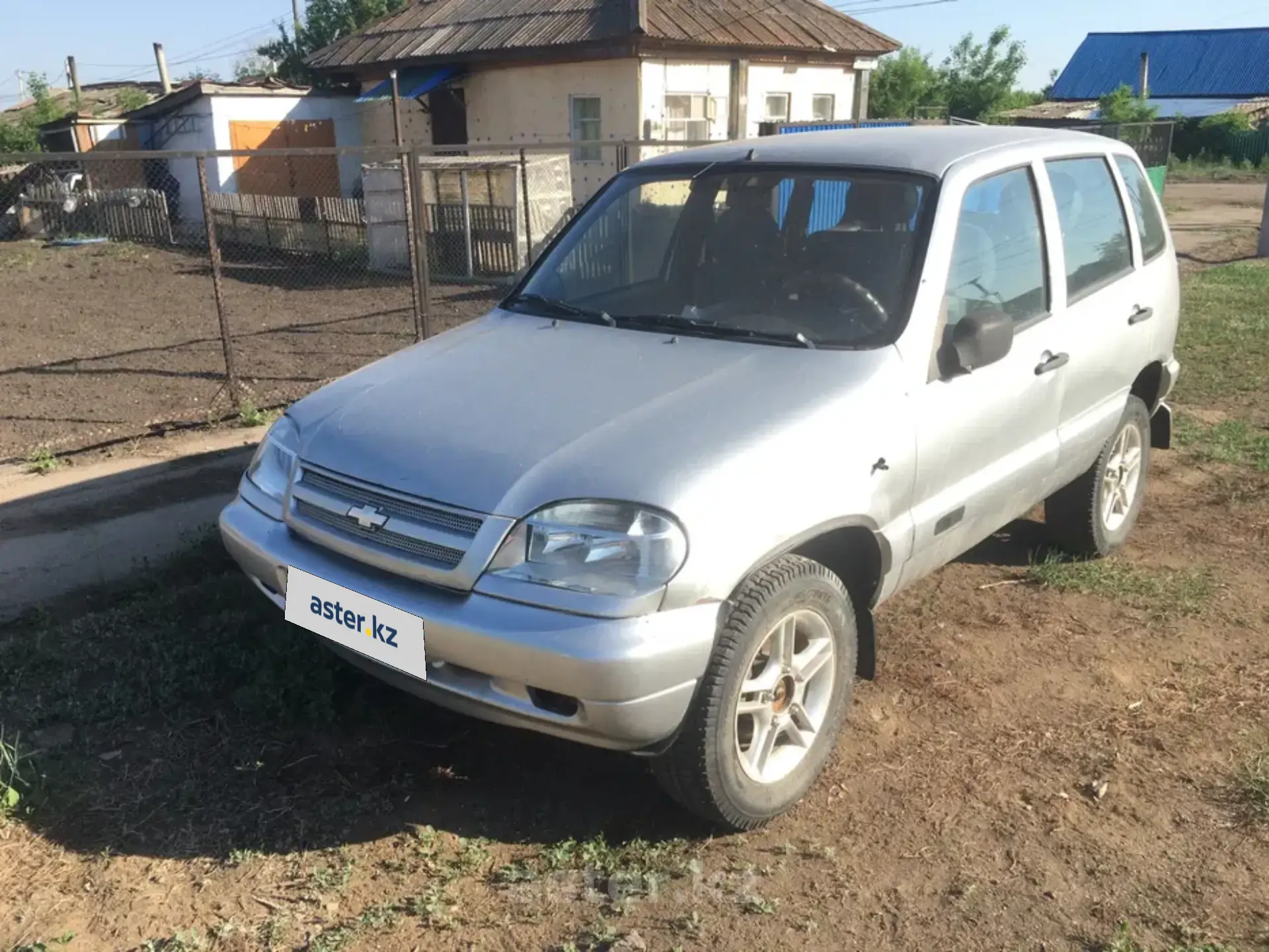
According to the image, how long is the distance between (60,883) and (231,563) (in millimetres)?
2241

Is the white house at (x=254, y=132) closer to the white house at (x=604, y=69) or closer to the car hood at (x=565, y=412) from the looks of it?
the white house at (x=604, y=69)

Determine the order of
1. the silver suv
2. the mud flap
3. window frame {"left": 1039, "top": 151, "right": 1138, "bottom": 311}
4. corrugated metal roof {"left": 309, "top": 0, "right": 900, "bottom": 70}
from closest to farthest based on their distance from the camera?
the silver suv
window frame {"left": 1039, "top": 151, "right": 1138, "bottom": 311}
the mud flap
corrugated metal roof {"left": 309, "top": 0, "right": 900, "bottom": 70}

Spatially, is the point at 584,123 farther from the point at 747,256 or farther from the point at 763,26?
the point at 747,256

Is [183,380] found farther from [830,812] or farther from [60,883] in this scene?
[830,812]

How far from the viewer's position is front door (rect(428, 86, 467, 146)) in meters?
21.0

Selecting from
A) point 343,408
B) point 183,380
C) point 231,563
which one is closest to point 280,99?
point 183,380

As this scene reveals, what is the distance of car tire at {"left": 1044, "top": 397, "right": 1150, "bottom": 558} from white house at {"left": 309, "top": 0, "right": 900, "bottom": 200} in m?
13.9

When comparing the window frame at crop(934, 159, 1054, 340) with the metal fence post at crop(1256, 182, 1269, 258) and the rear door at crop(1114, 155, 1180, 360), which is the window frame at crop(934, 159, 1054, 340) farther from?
the metal fence post at crop(1256, 182, 1269, 258)

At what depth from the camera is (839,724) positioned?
338 centimetres

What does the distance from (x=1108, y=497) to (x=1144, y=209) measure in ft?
4.34

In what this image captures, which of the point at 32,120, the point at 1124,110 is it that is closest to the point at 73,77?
the point at 32,120

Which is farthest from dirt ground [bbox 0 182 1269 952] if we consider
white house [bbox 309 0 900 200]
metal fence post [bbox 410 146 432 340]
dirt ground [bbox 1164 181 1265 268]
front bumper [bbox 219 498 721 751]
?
white house [bbox 309 0 900 200]

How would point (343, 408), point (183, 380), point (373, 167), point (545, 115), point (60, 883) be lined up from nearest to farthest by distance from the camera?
point (60, 883), point (343, 408), point (183, 380), point (373, 167), point (545, 115)

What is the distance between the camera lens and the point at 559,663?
2.65m
